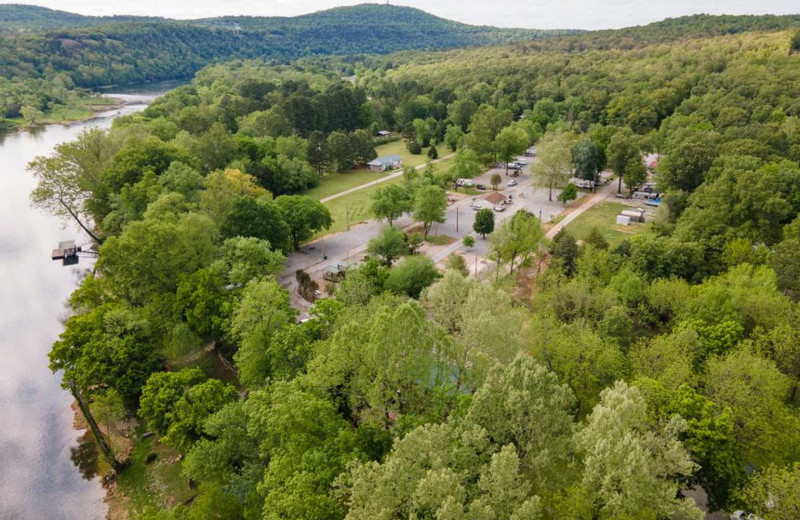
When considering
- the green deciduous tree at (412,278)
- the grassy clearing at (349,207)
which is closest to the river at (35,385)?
the green deciduous tree at (412,278)

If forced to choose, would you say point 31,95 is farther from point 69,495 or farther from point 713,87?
point 713,87

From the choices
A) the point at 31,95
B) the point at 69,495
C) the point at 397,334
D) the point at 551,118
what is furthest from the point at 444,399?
the point at 31,95

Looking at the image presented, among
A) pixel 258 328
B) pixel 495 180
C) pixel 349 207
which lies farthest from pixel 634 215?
pixel 258 328

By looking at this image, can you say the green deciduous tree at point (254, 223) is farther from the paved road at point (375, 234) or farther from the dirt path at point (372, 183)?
the dirt path at point (372, 183)

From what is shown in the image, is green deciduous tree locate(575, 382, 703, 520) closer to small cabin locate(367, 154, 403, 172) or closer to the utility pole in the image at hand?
the utility pole

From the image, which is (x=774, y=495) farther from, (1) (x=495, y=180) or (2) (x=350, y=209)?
(1) (x=495, y=180)

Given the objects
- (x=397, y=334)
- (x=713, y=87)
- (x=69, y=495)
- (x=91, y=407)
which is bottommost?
(x=69, y=495)
